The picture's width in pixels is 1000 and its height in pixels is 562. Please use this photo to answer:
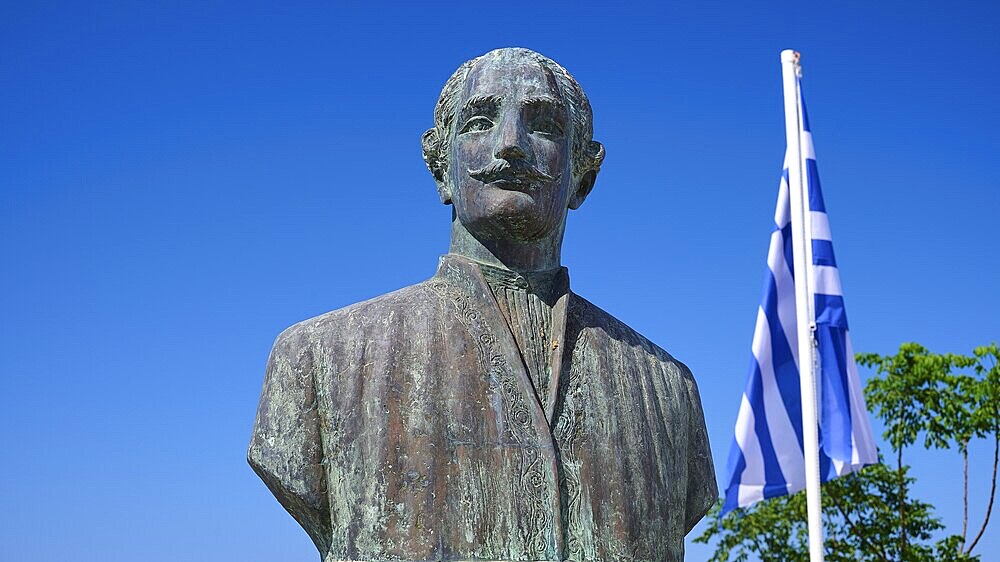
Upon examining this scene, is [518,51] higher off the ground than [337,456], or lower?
higher

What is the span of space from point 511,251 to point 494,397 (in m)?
0.61

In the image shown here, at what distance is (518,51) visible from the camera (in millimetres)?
4465

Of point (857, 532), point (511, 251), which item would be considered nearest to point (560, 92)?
point (511, 251)

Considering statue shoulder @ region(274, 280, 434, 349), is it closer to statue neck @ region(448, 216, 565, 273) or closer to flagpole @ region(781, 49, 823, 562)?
statue neck @ region(448, 216, 565, 273)

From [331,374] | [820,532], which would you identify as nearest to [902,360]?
[820,532]

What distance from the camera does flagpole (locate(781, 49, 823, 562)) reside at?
10.2m

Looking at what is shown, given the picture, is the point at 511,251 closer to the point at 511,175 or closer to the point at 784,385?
the point at 511,175

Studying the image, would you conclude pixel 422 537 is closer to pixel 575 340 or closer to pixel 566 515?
pixel 566 515

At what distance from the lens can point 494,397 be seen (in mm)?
4066

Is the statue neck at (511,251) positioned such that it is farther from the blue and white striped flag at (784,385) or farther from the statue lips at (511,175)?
the blue and white striped flag at (784,385)

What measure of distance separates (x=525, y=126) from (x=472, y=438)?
3.85 ft

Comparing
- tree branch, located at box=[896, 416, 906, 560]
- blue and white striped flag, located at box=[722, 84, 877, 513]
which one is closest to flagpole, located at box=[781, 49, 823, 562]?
blue and white striped flag, located at box=[722, 84, 877, 513]

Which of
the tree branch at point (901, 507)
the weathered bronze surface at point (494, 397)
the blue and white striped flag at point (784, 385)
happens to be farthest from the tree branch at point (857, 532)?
the weathered bronze surface at point (494, 397)

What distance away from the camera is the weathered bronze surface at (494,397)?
154 inches
